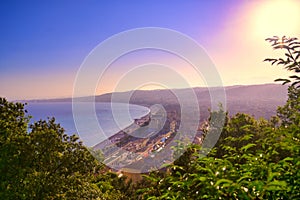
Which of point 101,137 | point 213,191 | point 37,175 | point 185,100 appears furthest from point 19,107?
point 101,137

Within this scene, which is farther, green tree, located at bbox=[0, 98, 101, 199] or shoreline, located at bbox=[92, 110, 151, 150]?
shoreline, located at bbox=[92, 110, 151, 150]

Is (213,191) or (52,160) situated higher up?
(213,191)

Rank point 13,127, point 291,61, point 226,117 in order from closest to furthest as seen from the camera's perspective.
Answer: point 291,61 < point 13,127 < point 226,117

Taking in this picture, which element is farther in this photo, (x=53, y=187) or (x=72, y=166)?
(x=72, y=166)

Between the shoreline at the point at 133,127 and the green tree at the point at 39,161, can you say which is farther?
the shoreline at the point at 133,127

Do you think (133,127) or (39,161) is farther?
(133,127)

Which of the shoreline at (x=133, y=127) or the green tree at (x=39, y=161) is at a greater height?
the green tree at (x=39, y=161)

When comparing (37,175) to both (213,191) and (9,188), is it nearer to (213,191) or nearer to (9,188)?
(9,188)

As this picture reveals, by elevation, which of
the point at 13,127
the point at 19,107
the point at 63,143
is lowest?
the point at 63,143

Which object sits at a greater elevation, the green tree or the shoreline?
the green tree

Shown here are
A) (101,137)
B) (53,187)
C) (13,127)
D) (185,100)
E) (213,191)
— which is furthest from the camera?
(101,137)

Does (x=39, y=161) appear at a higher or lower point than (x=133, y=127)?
higher
